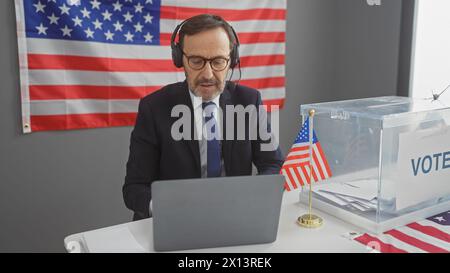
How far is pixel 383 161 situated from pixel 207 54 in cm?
72

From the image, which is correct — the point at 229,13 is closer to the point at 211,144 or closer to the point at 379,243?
the point at 211,144

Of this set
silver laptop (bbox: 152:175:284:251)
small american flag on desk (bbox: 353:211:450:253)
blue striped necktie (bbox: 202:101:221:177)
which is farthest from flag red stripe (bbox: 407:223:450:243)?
blue striped necktie (bbox: 202:101:221:177)

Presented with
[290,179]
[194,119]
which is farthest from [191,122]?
[290,179]

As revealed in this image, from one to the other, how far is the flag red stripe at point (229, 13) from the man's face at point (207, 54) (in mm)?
1021

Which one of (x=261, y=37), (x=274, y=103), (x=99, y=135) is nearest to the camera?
(x=99, y=135)

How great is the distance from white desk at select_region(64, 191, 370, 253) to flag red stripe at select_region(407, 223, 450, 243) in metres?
0.16

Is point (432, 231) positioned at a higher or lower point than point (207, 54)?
lower

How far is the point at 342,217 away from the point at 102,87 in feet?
5.32

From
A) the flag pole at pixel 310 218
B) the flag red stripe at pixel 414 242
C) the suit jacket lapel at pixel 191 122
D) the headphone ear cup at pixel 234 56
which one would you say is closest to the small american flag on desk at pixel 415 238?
the flag red stripe at pixel 414 242

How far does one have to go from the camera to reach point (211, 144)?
1550 mm

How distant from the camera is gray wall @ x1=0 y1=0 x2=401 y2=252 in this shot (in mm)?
2109
